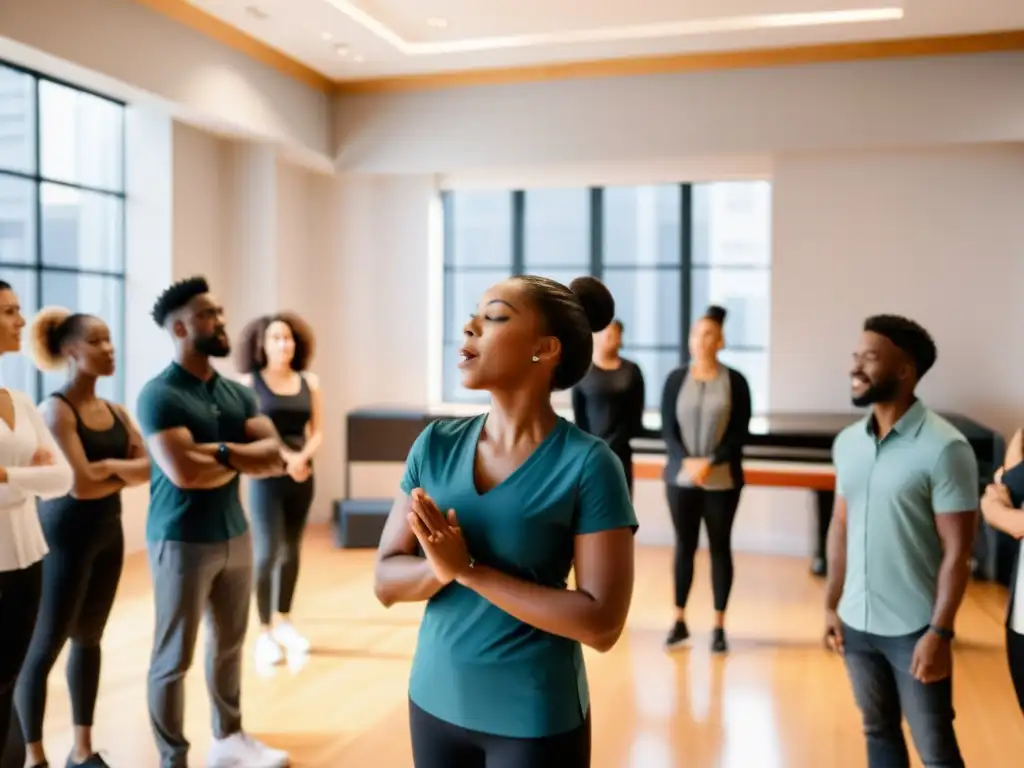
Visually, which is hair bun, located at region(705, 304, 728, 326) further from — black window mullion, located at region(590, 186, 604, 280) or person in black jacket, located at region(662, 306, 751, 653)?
black window mullion, located at region(590, 186, 604, 280)

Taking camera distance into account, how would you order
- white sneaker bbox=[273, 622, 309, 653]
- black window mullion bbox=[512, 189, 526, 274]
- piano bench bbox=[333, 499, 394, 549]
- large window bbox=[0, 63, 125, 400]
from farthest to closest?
black window mullion bbox=[512, 189, 526, 274], piano bench bbox=[333, 499, 394, 549], large window bbox=[0, 63, 125, 400], white sneaker bbox=[273, 622, 309, 653]

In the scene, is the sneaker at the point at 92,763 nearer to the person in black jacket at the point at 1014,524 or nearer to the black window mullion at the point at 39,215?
the person in black jacket at the point at 1014,524

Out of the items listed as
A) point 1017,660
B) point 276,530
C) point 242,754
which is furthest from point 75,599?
point 1017,660

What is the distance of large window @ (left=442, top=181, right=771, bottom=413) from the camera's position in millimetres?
7387

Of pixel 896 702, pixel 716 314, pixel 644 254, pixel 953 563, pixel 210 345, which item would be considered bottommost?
pixel 896 702

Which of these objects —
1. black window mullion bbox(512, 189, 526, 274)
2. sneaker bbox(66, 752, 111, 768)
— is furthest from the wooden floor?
black window mullion bbox(512, 189, 526, 274)

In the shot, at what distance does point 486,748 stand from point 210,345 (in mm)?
1788

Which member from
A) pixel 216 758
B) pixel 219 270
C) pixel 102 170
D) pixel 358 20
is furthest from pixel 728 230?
pixel 216 758

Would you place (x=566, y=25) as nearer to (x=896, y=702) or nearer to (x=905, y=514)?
(x=905, y=514)

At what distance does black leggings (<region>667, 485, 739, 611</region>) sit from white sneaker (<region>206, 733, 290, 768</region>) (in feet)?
7.14

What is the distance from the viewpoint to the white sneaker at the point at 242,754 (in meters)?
3.20

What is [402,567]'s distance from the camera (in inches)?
59.9

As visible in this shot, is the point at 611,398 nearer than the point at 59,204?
Yes

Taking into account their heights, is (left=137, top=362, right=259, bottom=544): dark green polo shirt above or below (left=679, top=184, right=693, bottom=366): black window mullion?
below
